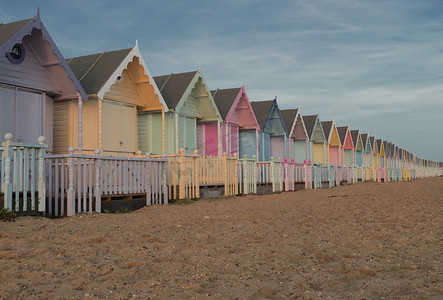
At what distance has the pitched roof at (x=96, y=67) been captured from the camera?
13.2m

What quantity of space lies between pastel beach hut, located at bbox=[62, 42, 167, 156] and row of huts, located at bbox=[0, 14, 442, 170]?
0.09 feet

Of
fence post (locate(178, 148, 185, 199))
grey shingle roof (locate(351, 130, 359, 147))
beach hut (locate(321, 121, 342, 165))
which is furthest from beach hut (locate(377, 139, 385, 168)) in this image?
fence post (locate(178, 148, 185, 199))

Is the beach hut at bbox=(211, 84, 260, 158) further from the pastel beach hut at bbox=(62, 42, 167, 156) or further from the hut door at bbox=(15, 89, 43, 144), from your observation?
the hut door at bbox=(15, 89, 43, 144)

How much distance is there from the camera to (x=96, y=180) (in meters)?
9.54

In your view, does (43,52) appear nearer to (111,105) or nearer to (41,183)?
(111,105)

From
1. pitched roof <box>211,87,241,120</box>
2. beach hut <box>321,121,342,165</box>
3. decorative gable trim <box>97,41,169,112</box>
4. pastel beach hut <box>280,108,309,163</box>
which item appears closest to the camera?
decorative gable trim <box>97,41,169,112</box>

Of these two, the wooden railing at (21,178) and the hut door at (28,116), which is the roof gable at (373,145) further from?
the wooden railing at (21,178)

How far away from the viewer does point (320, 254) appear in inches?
228

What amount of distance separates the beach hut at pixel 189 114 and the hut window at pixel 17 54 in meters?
5.68

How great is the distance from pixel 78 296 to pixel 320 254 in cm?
318

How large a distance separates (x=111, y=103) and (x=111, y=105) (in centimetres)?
6

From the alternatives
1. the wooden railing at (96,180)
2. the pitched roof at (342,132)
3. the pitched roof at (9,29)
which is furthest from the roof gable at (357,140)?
the pitched roof at (9,29)

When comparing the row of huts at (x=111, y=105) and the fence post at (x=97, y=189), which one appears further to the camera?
the row of huts at (x=111, y=105)

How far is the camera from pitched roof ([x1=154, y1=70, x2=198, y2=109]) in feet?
53.8
